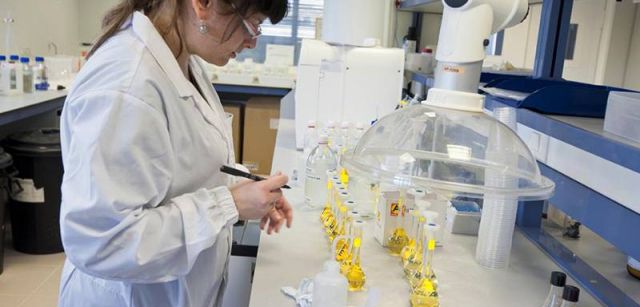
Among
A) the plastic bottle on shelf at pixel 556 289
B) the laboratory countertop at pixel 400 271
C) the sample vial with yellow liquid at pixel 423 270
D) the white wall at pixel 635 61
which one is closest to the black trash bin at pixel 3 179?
the laboratory countertop at pixel 400 271

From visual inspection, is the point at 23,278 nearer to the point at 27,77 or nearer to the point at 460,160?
the point at 27,77

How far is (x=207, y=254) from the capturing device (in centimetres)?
123

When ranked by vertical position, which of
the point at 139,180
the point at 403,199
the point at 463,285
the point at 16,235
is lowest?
the point at 16,235

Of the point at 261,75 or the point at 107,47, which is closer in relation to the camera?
the point at 107,47

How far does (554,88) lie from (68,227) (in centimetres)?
108

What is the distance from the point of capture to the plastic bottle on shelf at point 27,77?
346 centimetres

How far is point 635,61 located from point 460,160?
4507mm

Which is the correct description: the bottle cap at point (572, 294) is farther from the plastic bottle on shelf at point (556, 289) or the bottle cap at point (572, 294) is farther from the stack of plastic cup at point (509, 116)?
the stack of plastic cup at point (509, 116)

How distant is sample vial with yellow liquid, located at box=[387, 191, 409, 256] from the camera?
1.58 meters

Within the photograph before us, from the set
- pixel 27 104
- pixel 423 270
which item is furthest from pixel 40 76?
pixel 423 270

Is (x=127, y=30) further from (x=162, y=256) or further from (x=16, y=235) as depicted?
(x=16, y=235)

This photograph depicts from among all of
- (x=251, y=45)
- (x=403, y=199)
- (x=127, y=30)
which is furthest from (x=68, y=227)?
(x=403, y=199)

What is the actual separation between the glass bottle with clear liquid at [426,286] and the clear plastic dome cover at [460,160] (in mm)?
387

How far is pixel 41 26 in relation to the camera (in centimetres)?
464
